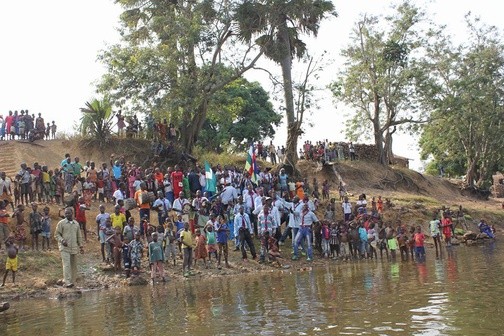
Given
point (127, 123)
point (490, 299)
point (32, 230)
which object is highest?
point (127, 123)

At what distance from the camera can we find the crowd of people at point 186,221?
1700cm

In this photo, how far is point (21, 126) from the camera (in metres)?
30.1

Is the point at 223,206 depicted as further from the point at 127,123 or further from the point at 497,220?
the point at 497,220

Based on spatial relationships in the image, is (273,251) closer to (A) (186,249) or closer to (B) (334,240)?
(B) (334,240)

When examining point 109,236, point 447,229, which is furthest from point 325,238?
point 109,236

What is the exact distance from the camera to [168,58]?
2719cm

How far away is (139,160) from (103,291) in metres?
16.2

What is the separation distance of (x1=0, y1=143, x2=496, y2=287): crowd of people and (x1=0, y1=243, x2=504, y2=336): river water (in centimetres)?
229

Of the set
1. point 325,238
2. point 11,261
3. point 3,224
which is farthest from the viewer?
point 325,238

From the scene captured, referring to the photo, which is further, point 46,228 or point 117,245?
point 46,228

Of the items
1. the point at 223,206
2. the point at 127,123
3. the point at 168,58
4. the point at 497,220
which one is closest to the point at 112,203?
the point at 223,206

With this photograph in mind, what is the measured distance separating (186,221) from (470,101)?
30.2 m

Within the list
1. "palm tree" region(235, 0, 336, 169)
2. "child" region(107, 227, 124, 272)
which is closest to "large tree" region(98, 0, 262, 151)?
"palm tree" region(235, 0, 336, 169)

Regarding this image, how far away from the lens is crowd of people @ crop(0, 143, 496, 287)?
1700 centimetres
